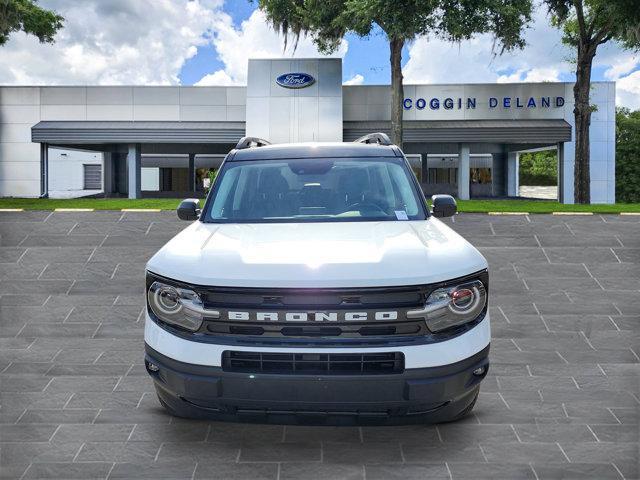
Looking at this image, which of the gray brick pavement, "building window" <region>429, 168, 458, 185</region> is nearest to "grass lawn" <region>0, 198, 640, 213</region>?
the gray brick pavement

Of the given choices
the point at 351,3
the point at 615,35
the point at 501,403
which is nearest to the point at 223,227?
the point at 501,403

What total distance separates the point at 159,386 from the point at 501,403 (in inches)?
105

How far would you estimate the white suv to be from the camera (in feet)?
12.2

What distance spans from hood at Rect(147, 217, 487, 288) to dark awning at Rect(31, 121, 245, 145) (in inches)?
1252

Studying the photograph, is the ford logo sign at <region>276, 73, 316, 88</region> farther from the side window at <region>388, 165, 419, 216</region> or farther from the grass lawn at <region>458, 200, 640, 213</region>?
the side window at <region>388, 165, 419, 216</region>

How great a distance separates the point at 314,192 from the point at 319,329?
1.95 m

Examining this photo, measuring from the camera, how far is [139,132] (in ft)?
118

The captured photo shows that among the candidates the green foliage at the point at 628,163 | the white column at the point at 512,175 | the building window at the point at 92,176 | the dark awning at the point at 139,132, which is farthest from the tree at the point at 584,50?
the building window at the point at 92,176

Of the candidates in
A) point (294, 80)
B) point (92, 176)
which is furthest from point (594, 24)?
point (92, 176)

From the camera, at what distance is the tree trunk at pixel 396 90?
26.5 m

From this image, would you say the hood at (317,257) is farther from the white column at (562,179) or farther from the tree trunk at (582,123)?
the white column at (562,179)

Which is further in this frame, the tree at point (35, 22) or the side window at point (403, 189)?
the tree at point (35, 22)

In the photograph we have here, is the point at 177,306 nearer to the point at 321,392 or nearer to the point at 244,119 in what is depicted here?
the point at 321,392

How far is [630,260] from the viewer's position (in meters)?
10.2
